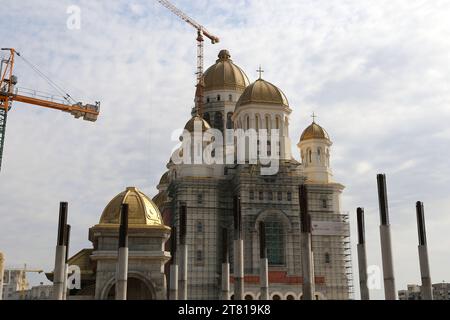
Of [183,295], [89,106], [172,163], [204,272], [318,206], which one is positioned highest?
[89,106]

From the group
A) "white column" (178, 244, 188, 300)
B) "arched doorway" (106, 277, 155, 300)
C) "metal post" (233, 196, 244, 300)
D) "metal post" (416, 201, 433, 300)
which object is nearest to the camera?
"metal post" (416, 201, 433, 300)

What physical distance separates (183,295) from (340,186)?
110 feet

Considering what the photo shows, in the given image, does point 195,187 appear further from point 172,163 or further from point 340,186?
point 340,186

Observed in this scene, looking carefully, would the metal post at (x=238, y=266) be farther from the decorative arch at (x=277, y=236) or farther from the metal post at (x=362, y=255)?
the decorative arch at (x=277, y=236)

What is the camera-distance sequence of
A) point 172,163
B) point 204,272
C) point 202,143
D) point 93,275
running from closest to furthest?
1. point 93,275
2. point 204,272
3. point 202,143
4. point 172,163

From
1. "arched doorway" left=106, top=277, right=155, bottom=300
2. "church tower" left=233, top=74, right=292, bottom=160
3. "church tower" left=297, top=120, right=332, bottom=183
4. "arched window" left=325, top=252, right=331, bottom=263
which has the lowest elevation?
"arched doorway" left=106, top=277, right=155, bottom=300

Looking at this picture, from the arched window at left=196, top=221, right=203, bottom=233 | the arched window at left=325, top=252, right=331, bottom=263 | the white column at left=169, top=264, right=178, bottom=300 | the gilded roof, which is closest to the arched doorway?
the white column at left=169, top=264, right=178, bottom=300

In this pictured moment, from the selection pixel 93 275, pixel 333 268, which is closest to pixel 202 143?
pixel 333 268

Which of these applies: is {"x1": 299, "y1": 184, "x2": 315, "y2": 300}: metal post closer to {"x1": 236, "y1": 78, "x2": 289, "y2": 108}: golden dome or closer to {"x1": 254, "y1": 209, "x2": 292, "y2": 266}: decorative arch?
{"x1": 254, "y1": 209, "x2": 292, "y2": 266}: decorative arch

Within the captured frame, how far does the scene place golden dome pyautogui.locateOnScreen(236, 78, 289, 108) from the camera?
67.8 metres

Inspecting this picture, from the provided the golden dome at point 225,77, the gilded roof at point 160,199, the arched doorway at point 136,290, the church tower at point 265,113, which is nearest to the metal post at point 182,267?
the arched doorway at point 136,290

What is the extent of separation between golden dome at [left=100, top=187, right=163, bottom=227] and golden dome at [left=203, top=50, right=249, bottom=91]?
3761cm

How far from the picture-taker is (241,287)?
38.5m

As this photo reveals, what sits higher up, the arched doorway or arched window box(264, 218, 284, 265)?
arched window box(264, 218, 284, 265)
